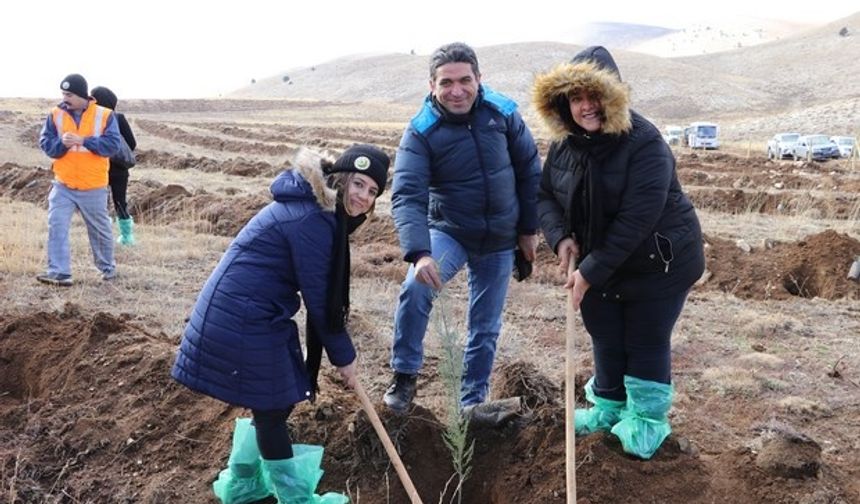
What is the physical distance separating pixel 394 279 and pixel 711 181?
10.8m

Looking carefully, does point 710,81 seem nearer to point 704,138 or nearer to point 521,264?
point 704,138

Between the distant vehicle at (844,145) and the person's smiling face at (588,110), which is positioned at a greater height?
the person's smiling face at (588,110)

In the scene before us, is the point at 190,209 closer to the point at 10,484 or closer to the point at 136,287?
the point at 136,287

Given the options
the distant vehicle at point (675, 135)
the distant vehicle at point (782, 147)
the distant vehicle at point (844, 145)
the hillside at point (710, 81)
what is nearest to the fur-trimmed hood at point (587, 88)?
the distant vehicle at point (782, 147)

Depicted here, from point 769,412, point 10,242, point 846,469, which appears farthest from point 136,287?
point 846,469

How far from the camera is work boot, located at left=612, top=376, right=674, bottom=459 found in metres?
3.38

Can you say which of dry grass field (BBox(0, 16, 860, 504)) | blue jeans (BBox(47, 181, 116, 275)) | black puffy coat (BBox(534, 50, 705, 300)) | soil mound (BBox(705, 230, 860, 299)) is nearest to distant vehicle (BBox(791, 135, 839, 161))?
dry grass field (BBox(0, 16, 860, 504))

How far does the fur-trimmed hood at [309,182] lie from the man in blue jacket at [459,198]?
2.20 feet

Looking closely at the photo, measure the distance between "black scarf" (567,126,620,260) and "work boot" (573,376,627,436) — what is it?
852 mm

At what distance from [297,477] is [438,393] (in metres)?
1.72

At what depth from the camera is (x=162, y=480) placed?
360cm

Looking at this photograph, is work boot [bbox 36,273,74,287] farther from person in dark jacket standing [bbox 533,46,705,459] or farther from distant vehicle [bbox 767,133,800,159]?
distant vehicle [bbox 767,133,800,159]

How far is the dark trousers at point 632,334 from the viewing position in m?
3.26

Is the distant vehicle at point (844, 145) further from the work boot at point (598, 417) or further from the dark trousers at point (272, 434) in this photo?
the dark trousers at point (272, 434)
